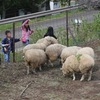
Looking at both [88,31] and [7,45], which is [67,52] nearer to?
[7,45]

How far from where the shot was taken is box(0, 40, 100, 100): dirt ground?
747cm

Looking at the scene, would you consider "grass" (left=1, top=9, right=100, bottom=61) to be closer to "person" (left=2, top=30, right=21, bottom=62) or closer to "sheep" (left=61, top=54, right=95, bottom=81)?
"person" (left=2, top=30, right=21, bottom=62)

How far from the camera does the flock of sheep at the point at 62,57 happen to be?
8.52m

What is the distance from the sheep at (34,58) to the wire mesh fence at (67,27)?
1.79m

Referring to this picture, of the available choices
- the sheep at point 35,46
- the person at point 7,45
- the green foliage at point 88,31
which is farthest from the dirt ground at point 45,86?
the green foliage at point 88,31

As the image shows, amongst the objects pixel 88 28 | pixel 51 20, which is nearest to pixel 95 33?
pixel 88 28

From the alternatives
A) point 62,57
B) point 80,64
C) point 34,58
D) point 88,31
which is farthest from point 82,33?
point 80,64

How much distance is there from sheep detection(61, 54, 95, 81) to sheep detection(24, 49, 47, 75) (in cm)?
81

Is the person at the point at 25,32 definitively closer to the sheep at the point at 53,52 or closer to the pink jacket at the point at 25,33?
the pink jacket at the point at 25,33

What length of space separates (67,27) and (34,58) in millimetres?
3586

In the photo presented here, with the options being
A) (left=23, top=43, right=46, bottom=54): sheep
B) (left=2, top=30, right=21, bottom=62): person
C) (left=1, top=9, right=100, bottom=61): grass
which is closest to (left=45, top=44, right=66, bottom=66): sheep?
(left=23, top=43, right=46, bottom=54): sheep

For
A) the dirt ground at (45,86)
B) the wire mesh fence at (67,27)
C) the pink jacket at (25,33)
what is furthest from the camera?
the pink jacket at (25,33)

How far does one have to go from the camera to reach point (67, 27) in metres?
12.5

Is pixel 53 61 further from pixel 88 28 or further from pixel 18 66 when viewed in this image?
pixel 88 28
